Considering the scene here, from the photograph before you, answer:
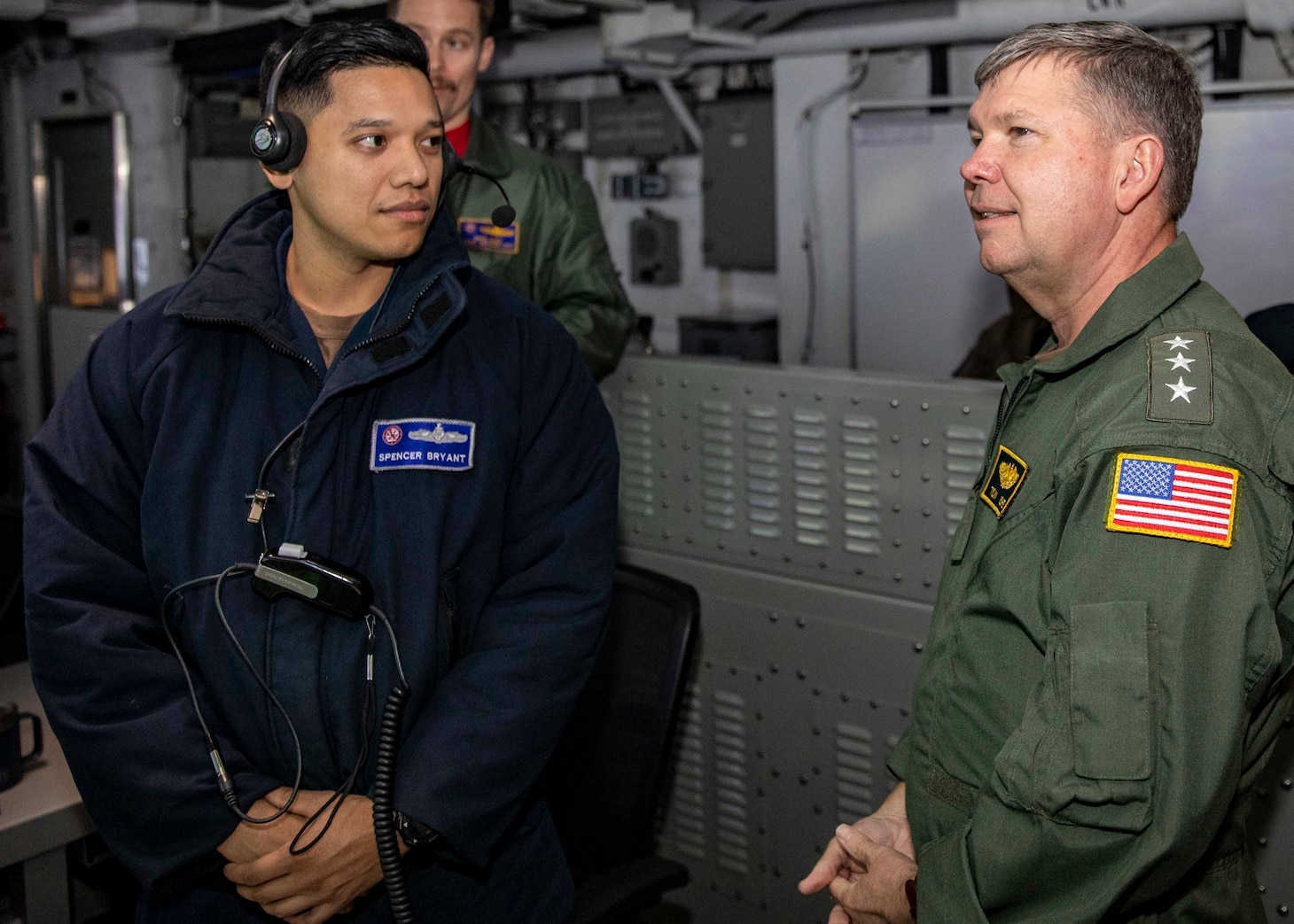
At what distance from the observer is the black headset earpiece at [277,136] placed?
1398 mm

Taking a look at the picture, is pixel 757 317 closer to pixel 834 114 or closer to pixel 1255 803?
pixel 834 114

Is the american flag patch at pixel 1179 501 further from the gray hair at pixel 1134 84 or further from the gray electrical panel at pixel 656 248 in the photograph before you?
the gray electrical panel at pixel 656 248

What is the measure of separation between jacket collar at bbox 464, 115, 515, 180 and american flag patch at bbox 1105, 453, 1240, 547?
1.58 m

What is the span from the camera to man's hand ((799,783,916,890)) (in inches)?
52.4

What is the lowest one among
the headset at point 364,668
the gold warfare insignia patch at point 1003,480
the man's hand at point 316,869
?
the man's hand at point 316,869

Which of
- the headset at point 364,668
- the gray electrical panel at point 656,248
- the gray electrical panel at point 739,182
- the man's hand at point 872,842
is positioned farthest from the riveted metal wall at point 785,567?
the gray electrical panel at point 656,248

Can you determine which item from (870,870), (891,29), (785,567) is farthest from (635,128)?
(870,870)

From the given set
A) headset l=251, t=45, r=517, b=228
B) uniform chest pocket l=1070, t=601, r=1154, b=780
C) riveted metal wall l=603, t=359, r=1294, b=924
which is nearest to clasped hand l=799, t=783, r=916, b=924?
uniform chest pocket l=1070, t=601, r=1154, b=780

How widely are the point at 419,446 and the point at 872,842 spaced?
2.23 ft

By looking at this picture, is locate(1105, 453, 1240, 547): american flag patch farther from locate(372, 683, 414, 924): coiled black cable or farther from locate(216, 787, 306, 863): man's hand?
locate(216, 787, 306, 863): man's hand

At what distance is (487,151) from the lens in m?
2.36

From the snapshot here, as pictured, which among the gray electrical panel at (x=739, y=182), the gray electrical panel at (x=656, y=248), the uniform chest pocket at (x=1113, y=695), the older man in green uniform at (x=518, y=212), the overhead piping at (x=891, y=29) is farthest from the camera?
the gray electrical panel at (x=656, y=248)

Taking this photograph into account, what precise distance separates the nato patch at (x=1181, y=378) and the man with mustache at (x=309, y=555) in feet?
2.35

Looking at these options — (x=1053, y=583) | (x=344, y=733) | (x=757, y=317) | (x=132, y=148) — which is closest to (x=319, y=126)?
(x=344, y=733)
